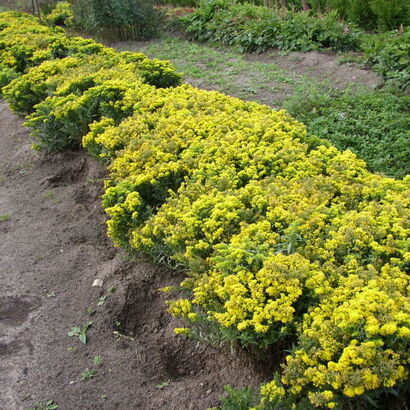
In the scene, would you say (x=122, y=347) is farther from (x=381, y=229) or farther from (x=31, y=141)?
(x=31, y=141)

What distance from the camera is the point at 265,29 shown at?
9.91 meters

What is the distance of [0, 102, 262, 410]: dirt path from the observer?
11.1ft

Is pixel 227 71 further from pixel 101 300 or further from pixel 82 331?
pixel 82 331

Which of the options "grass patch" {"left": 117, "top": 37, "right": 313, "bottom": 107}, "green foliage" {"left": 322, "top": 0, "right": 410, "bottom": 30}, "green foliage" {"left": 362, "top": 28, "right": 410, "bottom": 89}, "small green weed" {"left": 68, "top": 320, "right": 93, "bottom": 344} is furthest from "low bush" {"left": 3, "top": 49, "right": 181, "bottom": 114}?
"green foliage" {"left": 322, "top": 0, "right": 410, "bottom": 30}

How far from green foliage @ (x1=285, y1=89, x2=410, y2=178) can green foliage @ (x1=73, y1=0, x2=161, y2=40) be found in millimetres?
5821

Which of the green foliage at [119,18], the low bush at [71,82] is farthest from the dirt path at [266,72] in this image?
the low bush at [71,82]

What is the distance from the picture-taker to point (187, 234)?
3559 mm

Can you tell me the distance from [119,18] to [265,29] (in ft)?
11.5

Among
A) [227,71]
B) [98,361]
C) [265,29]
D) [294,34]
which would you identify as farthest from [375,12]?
[98,361]

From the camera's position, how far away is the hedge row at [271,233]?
2512 mm

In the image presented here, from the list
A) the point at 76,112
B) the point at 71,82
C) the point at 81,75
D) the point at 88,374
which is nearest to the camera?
the point at 88,374

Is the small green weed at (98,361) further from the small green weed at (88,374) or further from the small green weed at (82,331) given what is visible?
the small green weed at (82,331)

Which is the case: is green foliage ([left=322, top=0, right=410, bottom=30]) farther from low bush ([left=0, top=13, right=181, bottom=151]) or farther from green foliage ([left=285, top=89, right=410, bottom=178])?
low bush ([left=0, top=13, right=181, bottom=151])

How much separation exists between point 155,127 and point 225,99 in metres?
0.96
